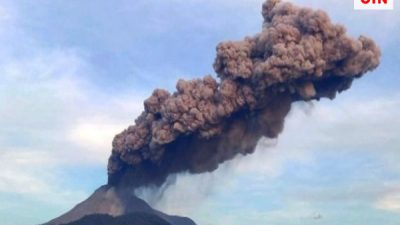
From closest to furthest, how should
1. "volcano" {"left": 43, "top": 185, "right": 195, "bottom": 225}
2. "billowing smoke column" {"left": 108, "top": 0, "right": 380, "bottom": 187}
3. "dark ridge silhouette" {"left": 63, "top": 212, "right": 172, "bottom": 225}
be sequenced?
"billowing smoke column" {"left": 108, "top": 0, "right": 380, "bottom": 187} → "dark ridge silhouette" {"left": 63, "top": 212, "right": 172, "bottom": 225} → "volcano" {"left": 43, "top": 185, "right": 195, "bottom": 225}

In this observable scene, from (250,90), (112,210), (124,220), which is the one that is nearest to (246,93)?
(250,90)

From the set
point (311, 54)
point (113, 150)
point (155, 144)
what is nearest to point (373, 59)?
point (311, 54)

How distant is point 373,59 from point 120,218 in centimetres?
3662

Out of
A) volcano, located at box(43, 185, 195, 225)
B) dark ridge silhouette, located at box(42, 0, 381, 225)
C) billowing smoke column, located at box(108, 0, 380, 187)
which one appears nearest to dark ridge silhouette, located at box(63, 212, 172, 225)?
volcano, located at box(43, 185, 195, 225)

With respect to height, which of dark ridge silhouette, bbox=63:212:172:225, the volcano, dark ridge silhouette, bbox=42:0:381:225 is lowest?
dark ridge silhouette, bbox=63:212:172:225

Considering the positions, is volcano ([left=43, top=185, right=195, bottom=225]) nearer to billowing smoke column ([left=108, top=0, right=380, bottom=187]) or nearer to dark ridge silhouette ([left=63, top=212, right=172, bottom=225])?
dark ridge silhouette ([left=63, top=212, right=172, bottom=225])

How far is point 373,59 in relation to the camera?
48.9m

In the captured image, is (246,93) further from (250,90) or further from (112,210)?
(112,210)

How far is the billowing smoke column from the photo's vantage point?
47.7 m

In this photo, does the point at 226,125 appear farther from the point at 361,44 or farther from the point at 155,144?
the point at 361,44

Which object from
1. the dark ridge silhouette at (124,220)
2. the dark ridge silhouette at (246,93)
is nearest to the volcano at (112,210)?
the dark ridge silhouette at (124,220)

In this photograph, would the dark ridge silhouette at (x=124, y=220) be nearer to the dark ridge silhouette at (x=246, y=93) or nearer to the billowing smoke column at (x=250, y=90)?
the dark ridge silhouette at (x=246, y=93)

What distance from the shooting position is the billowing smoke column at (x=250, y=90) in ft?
156

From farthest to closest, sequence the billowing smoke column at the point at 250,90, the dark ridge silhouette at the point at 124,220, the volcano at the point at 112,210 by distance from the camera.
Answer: the volcano at the point at 112,210
the dark ridge silhouette at the point at 124,220
the billowing smoke column at the point at 250,90
